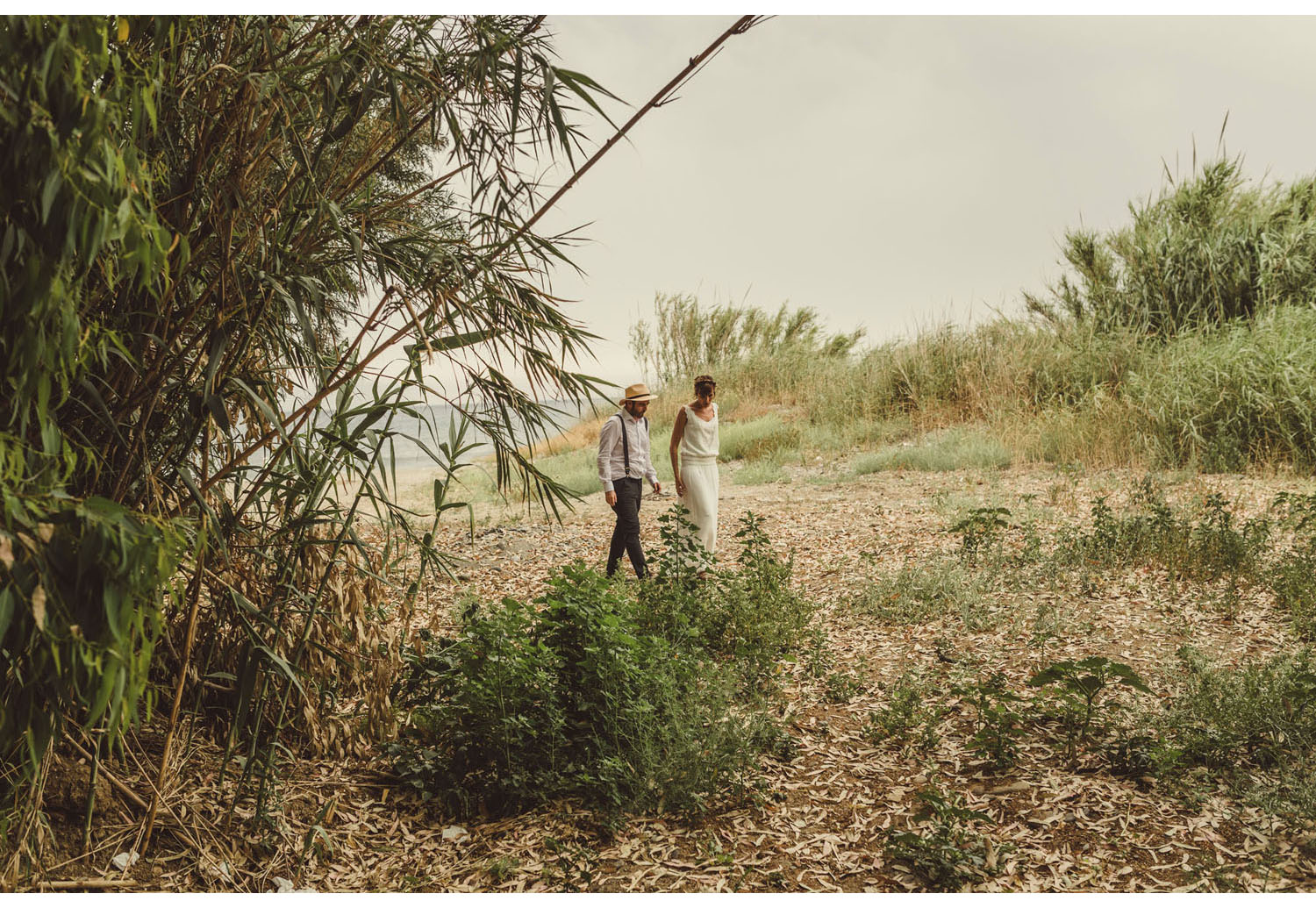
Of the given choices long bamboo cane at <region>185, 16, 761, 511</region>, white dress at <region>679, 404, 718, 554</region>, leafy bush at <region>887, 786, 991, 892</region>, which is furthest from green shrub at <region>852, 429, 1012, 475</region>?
long bamboo cane at <region>185, 16, 761, 511</region>

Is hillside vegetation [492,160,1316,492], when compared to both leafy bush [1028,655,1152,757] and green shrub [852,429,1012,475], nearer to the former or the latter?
green shrub [852,429,1012,475]

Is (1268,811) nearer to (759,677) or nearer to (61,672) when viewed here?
(759,677)

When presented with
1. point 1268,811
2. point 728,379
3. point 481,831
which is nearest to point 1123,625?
point 1268,811

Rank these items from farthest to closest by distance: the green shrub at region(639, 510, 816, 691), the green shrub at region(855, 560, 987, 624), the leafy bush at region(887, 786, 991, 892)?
the green shrub at region(855, 560, 987, 624)
the green shrub at region(639, 510, 816, 691)
the leafy bush at region(887, 786, 991, 892)

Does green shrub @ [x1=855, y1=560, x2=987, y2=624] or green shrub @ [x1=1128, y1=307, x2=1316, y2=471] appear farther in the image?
green shrub @ [x1=1128, y1=307, x2=1316, y2=471]

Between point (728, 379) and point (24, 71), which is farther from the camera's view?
point (728, 379)

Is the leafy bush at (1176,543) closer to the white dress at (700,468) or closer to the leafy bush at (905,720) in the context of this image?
the white dress at (700,468)

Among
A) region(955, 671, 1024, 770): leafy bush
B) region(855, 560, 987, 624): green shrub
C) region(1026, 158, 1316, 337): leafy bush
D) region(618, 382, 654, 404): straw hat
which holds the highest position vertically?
region(1026, 158, 1316, 337): leafy bush

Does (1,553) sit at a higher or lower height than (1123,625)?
higher

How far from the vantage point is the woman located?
543cm

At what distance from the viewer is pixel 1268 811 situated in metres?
2.63

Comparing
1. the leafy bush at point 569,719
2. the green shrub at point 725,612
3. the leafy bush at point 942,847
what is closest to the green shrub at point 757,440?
the green shrub at point 725,612

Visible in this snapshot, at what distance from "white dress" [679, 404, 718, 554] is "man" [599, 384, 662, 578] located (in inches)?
10.6

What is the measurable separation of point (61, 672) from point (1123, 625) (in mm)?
4756
